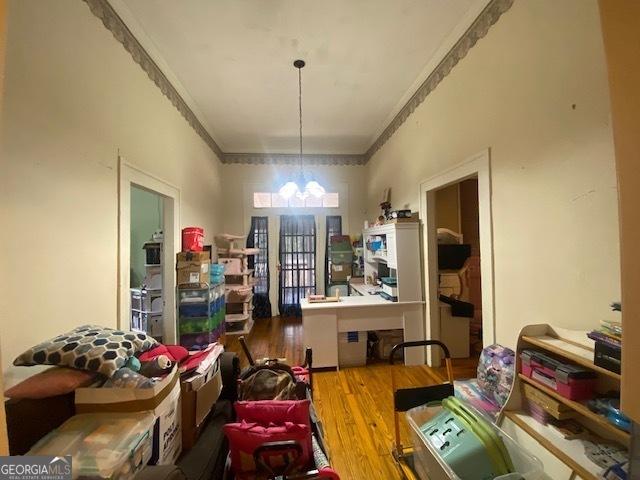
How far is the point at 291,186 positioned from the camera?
296 cm

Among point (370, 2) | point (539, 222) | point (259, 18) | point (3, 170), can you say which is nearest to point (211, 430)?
point (3, 170)

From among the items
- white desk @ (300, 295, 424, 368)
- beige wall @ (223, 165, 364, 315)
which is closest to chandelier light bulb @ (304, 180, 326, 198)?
white desk @ (300, 295, 424, 368)

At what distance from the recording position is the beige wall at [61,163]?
3.62ft

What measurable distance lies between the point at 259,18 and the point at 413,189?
2.22 m

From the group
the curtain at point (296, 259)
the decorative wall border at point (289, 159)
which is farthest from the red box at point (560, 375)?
the decorative wall border at point (289, 159)

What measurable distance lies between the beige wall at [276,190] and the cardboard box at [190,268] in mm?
2180

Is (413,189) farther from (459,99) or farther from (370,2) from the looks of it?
(370,2)

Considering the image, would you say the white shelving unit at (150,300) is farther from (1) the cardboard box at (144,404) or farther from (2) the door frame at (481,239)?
(2) the door frame at (481,239)

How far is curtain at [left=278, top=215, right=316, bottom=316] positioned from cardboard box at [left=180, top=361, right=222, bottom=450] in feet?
12.3

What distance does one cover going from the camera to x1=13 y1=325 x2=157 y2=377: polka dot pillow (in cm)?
101

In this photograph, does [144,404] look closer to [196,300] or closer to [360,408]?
[360,408]

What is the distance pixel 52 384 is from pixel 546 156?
2495 millimetres

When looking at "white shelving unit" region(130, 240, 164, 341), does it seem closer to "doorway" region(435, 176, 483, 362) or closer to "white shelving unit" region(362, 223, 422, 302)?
"white shelving unit" region(362, 223, 422, 302)

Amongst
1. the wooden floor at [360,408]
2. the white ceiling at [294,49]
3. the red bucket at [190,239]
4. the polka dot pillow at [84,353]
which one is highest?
the white ceiling at [294,49]
